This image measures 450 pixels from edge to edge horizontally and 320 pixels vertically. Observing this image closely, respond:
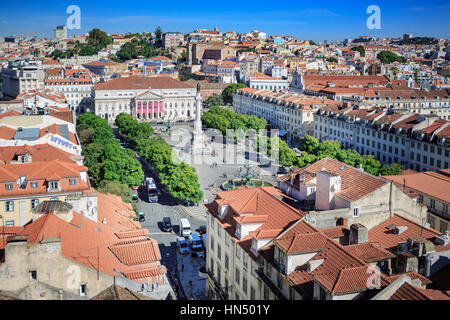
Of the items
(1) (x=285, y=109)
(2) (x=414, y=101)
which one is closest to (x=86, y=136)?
(1) (x=285, y=109)

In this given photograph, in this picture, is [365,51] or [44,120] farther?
[365,51]

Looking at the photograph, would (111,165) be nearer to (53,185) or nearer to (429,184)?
(53,185)

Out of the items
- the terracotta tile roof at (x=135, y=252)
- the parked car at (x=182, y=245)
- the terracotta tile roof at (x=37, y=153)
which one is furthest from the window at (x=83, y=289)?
the terracotta tile roof at (x=37, y=153)

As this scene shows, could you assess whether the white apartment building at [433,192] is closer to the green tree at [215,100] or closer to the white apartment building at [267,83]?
the green tree at [215,100]

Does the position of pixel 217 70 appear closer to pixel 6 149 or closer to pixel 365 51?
pixel 365 51

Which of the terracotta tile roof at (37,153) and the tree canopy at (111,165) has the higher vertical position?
the terracotta tile roof at (37,153)
